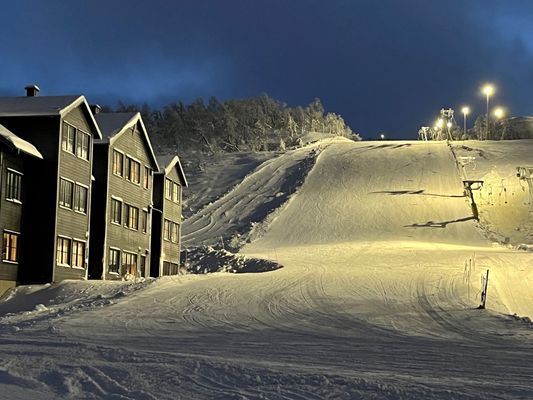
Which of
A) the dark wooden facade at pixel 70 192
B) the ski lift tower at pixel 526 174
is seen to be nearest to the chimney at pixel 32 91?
the dark wooden facade at pixel 70 192

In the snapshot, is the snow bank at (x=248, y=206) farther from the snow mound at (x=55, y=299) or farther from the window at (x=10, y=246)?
the snow mound at (x=55, y=299)

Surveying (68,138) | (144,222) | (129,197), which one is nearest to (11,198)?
(68,138)

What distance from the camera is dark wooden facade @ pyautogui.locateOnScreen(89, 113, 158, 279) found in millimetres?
36062

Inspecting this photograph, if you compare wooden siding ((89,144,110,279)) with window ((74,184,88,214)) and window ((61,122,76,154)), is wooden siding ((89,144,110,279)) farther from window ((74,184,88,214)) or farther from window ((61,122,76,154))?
window ((61,122,76,154))

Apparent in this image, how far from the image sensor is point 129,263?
39.1 m

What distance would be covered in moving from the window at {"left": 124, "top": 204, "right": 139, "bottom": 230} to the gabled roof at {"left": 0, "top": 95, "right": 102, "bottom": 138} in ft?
20.8

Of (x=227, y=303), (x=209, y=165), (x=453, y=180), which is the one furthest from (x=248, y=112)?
(x=227, y=303)

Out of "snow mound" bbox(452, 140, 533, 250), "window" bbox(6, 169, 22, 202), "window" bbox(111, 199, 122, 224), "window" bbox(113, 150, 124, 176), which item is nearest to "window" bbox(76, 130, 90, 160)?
"window" bbox(113, 150, 124, 176)

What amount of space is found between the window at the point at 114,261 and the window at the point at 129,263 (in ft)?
2.14

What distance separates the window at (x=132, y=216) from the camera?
38.8m

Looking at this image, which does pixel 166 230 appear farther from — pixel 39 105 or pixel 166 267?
pixel 39 105

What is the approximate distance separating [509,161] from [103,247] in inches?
1796

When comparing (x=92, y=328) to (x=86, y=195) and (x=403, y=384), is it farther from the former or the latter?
(x=86, y=195)

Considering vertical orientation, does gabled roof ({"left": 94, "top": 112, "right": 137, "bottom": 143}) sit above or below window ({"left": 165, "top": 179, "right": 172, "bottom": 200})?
above
